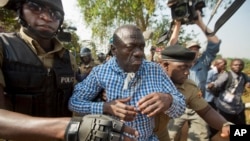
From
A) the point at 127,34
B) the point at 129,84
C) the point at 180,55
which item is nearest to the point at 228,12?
the point at 180,55

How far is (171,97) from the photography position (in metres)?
1.83

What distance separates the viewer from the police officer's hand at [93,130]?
40.1 inches

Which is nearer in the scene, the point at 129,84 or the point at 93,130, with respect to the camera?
the point at 93,130

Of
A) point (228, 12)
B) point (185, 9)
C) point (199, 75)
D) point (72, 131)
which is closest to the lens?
point (72, 131)

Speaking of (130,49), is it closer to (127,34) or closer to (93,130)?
(127,34)

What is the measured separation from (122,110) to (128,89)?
0.29m

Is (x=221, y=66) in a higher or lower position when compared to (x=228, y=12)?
lower

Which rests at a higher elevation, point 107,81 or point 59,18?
point 59,18

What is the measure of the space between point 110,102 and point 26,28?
2.17 ft

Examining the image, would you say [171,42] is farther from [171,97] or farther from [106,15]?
[106,15]

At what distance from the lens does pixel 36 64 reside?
1.69 meters

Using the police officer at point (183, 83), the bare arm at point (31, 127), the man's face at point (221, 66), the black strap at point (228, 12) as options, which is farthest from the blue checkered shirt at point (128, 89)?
the man's face at point (221, 66)

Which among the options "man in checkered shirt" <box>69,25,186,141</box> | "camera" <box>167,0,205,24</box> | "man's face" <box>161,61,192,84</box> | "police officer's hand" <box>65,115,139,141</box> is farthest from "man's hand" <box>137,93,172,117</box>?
"camera" <box>167,0,205,24</box>

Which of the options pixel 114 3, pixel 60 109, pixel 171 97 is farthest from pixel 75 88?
pixel 114 3
